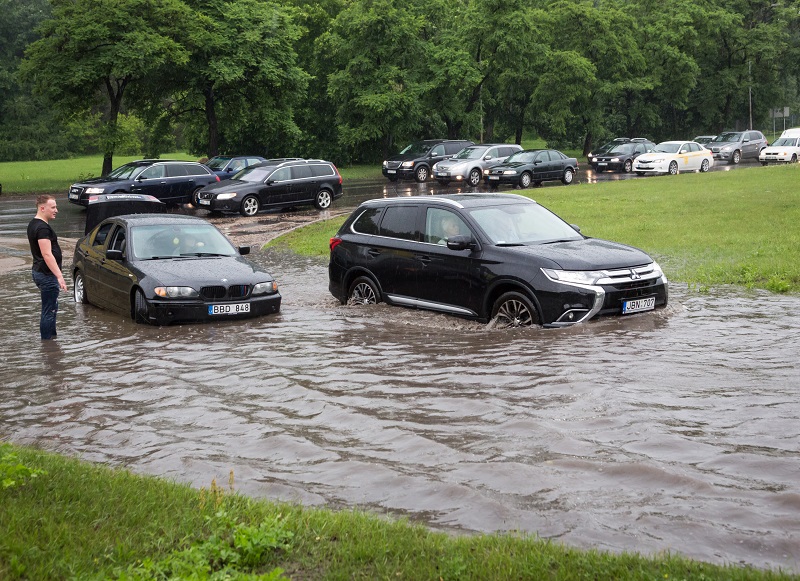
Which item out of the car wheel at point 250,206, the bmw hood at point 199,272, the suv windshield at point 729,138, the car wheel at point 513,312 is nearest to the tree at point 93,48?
the car wheel at point 250,206

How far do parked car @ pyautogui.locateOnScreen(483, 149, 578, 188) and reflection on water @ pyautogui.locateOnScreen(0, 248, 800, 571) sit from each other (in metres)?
26.8

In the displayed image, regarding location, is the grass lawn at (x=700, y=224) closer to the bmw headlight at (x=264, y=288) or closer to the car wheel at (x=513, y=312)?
the car wheel at (x=513, y=312)

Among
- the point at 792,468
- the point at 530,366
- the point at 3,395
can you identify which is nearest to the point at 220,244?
the point at 3,395

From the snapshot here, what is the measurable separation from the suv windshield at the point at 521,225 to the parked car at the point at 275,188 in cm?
2004

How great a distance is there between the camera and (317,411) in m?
8.30

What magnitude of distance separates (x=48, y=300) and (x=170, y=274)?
169 centimetres

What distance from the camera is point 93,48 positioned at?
1620 inches

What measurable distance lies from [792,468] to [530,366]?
11.9 ft

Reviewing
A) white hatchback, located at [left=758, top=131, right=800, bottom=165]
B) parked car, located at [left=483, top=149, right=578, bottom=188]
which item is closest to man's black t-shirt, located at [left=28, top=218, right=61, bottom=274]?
parked car, located at [left=483, top=149, right=578, bottom=188]

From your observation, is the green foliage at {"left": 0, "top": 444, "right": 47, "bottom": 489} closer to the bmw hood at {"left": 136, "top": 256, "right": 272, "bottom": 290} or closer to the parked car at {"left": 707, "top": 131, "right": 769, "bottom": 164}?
the bmw hood at {"left": 136, "top": 256, "right": 272, "bottom": 290}

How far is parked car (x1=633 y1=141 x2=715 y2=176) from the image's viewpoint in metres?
45.1

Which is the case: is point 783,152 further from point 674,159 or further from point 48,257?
point 48,257

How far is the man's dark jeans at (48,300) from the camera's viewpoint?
475 inches

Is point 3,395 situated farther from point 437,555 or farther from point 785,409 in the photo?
point 785,409
